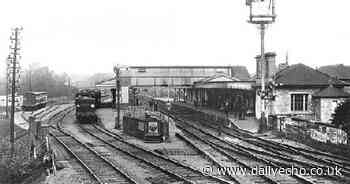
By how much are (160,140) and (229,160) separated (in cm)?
780

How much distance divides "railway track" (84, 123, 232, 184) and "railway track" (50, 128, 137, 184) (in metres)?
1.51

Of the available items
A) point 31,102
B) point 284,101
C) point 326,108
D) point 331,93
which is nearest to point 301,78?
point 284,101

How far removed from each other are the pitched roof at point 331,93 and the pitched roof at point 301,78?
1.41 m

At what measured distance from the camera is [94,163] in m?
19.3

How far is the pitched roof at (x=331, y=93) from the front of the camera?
1217 inches

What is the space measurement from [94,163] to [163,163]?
3034mm

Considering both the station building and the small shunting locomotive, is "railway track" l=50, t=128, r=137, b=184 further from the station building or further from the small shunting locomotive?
the station building

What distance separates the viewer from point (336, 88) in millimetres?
32062

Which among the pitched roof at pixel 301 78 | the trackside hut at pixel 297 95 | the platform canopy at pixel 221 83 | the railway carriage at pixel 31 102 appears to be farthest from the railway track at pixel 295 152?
the railway carriage at pixel 31 102

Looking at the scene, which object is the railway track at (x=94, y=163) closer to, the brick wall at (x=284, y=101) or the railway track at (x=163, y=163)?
the railway track at (x=163, y=163)

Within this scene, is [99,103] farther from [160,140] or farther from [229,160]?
[229,160]

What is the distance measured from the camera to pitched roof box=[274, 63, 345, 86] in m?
33.4

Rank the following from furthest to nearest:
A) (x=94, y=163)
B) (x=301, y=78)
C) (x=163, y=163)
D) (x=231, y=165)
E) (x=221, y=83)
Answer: (x=221, y=83) < (x=301, y=78) < (x=94, y=163) < (x=163, y=163) < (x=231, y=165)

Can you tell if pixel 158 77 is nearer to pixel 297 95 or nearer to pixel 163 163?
pixel 297 95
